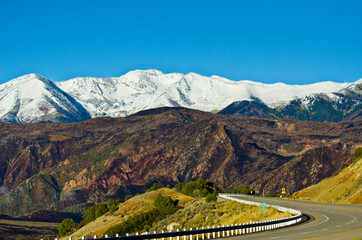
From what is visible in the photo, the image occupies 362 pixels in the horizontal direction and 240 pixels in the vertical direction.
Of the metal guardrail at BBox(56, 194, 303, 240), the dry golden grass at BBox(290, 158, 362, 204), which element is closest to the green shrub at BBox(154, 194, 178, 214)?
the dry golden grass at BBox(290, 158, 362, 204)

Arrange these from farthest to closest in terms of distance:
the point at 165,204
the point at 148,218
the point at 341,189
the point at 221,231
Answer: the point at 165,204
the point at 148,218
the point at 341,189
the point at 221,231

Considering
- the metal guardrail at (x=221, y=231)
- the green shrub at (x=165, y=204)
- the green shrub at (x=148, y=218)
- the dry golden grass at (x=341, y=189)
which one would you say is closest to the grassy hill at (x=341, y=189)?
the dry golden grass at (x=341, y=189)

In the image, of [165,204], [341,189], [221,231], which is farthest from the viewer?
[165,204]

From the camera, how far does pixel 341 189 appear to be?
16350 cm

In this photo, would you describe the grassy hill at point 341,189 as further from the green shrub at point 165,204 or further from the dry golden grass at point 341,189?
the green shrub at point 165,204

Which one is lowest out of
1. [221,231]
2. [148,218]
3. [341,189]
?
[148,218]

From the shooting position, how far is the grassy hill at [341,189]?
149 metres

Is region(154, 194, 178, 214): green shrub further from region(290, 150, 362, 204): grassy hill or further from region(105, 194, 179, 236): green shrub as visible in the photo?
region(290, 150, 362, 204): grassy hill

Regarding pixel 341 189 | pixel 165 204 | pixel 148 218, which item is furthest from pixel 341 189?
pixel 148 218

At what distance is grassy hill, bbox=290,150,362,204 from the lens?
5871 inches

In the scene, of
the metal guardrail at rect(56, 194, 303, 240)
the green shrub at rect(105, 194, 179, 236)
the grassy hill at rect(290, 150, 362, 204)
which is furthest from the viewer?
the green shrub at rect(105, 194, 179, 236)

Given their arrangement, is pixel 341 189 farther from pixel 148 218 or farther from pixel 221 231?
pixel 221 231

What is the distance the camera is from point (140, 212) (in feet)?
641

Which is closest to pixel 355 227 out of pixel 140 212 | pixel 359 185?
pixel 359 185
